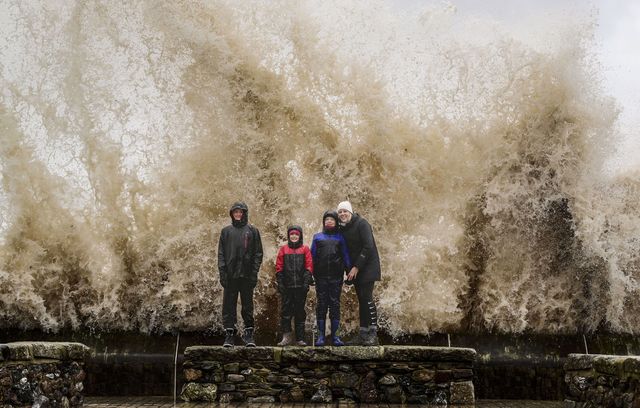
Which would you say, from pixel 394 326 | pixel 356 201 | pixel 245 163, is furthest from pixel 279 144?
pixel 394 326

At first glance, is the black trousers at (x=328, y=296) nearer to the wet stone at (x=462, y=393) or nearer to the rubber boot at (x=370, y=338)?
the rubber boot at (x=370, y=338)

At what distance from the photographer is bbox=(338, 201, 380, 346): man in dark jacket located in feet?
27.5

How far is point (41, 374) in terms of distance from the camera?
235 inches

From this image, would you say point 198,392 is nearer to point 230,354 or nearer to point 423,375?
point 230,354

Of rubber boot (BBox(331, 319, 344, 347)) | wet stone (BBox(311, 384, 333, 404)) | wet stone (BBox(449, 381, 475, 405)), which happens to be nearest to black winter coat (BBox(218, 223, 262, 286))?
rubber boot (BBox(331, 319, 344, 347))

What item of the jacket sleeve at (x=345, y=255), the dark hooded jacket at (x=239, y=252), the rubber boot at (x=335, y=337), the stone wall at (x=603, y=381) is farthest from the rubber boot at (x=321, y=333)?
the stone wall at (x=603, y=381)

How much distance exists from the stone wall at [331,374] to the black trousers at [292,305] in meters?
0.55

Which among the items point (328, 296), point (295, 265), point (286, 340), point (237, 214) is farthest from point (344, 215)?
point (286, 340)

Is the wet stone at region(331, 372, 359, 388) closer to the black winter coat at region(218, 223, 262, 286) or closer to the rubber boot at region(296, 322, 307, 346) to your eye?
the rubber boot at region(296, 322, 307, 346)

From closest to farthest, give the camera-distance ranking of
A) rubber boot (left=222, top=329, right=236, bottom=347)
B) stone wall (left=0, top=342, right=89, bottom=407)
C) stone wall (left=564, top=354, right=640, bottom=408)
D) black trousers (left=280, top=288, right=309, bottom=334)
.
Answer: stone wall (left=564, top=354, right=640, bottom=408)
stone wall (left=0, top=342, right=89, bottom=407)
rubber boot (left=222, top=329, right=236, bottom=347)
black trousers (left=280, top=288, right=309, bottom=334)

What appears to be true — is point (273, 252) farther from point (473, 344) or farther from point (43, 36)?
point (43, 36)

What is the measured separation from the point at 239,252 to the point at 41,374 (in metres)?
2.91

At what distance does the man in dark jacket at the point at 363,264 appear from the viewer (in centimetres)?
839

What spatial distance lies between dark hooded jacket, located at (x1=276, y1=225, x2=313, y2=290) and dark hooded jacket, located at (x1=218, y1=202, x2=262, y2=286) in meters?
0.31
